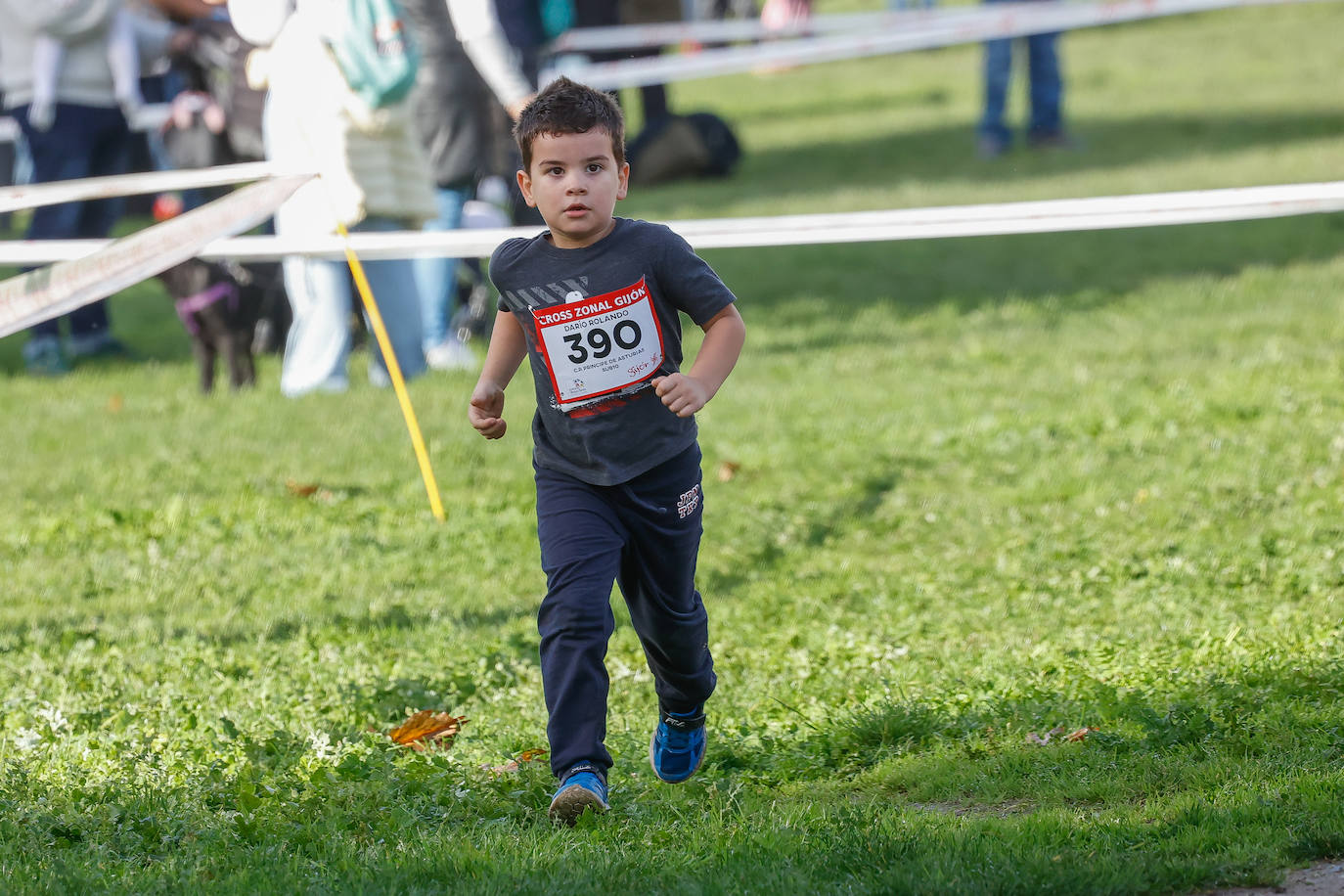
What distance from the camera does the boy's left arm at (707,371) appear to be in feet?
12.0

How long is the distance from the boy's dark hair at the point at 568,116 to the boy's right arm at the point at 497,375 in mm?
412

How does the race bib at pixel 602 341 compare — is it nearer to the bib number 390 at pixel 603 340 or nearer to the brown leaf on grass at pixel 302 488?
the bib number 390 at pixel 603 340

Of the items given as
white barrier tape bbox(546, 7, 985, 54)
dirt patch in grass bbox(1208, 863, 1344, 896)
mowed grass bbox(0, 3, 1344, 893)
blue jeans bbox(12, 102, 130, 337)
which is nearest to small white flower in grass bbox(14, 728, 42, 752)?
mowed grass bbox(0, 3, 1344, 893)

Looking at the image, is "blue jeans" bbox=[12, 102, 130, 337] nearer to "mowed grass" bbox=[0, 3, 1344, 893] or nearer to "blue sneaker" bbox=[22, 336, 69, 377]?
"blue sneaker" bbox=[22, 336, 69, 377]

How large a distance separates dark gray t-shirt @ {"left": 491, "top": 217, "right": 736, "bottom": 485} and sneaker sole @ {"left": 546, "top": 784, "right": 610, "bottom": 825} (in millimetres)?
717

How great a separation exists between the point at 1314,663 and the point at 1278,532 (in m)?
1.56

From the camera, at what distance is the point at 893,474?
24.3 ft

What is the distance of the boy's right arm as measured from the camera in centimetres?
404

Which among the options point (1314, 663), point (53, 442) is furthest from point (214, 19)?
point (1314, 663)

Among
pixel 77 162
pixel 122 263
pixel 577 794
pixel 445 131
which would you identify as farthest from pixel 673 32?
pixel 577 794

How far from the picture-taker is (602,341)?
387 cm

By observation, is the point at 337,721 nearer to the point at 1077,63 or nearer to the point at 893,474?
the point at 893,474

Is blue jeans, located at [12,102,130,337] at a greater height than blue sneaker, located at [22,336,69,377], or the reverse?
blue jeans, located at [12,102,130,337]

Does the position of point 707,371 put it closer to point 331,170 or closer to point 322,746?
point 322,746
